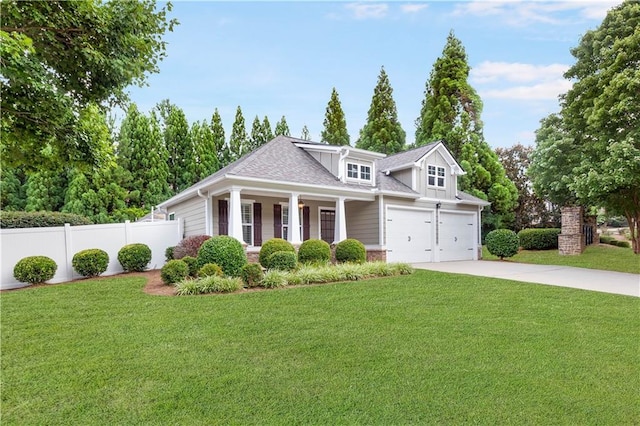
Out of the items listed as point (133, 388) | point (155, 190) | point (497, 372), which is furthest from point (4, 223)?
point (497, 372)

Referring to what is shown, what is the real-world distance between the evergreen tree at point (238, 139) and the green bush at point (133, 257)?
16027 millimetres

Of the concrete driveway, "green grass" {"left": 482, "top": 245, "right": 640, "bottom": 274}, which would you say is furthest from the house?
the concrete driveway

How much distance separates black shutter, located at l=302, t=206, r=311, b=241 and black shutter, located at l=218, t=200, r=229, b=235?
123 inches

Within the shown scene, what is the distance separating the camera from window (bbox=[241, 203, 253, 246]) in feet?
45.0

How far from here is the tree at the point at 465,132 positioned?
23.4m

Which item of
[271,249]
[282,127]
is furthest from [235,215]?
[282,127]

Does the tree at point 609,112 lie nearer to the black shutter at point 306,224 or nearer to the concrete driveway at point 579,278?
the concrete driveway at point 579,278

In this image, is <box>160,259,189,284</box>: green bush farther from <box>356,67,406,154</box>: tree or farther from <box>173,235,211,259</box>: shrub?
<box>356,67,406,154</box>: tree

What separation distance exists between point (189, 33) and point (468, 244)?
14353mm

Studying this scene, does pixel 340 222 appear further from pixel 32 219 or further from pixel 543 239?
pixel 32 219

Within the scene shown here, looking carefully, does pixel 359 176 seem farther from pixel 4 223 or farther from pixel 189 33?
pixel 4 223

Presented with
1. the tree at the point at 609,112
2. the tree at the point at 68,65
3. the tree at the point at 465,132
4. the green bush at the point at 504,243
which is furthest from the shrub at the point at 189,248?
the tree at the point at 465,132

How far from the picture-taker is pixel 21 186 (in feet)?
74.2

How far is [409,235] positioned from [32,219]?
16.0 m
